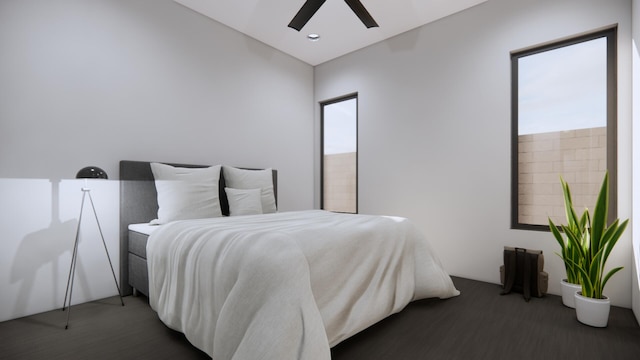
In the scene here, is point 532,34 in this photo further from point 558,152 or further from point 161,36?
point 161,36

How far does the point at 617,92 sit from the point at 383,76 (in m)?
2.28

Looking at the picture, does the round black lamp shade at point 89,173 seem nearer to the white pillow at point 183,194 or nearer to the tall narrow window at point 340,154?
the white pillow at point 183,194

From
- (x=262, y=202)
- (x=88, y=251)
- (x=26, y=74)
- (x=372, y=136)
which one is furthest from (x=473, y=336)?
(x=26, y=74)

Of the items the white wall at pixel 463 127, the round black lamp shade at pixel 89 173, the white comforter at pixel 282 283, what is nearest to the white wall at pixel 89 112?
the round black lamp shade at pixel 89 173

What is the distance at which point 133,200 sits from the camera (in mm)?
Answer: 2746

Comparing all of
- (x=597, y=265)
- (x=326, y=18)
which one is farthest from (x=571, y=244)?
(x=326, y=18)

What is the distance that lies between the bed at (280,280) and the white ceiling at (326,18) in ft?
7.68

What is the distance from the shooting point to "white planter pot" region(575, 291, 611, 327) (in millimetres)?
2041

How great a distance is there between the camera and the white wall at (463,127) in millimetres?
2609

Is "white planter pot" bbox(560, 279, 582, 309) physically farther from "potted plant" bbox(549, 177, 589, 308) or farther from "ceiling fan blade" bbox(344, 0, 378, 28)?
"ceiling fan blade" bbox(344, 0, 378, 28)

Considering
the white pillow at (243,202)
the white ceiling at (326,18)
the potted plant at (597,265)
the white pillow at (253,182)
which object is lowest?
the potted plant at (597,265)

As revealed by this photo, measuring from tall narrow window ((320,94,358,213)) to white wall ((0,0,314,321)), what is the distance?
4.82 ft

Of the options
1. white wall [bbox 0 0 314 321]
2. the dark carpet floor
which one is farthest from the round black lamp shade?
the dark carpet floor

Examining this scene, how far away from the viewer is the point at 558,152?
9.18 ft
